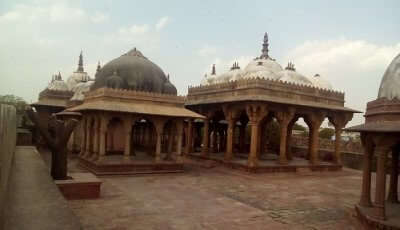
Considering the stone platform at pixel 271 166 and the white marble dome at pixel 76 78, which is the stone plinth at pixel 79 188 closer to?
the stone platform at pixel 271 166

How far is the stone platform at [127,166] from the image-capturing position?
1413cm

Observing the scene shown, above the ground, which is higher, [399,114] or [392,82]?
[392,82]

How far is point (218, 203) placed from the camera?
10086mm

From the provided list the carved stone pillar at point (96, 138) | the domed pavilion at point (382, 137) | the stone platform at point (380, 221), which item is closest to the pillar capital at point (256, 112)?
the carved stone pillar at point (96, 138)

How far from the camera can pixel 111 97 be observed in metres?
15.0

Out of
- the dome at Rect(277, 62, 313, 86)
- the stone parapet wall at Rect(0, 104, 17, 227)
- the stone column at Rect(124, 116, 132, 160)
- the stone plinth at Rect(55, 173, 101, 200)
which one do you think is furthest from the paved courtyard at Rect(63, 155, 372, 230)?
the dome at Rect(277, 62, 313, 86)

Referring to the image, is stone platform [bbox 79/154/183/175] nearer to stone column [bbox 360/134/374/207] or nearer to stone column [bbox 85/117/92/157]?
stone column [bbox 85/117/92/157]

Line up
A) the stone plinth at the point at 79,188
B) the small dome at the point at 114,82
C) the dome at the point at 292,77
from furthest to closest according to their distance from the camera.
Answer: the dome at the point at 292,77, the small dome at the point at 114,82, the stone plinth at the point at 79,188

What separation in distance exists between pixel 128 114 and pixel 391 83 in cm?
1030

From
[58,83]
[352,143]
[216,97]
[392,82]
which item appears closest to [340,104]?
[352,143]

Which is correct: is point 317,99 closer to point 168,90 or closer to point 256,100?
point 256,100

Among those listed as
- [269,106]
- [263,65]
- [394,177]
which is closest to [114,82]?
[269,106]

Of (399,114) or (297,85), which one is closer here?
(399,114)

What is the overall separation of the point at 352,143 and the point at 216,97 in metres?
11.8
